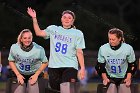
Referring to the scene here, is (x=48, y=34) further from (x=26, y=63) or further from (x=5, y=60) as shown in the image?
(x=5, y=60)

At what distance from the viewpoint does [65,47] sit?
7527 mm

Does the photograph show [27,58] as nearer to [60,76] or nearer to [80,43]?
[60,76]

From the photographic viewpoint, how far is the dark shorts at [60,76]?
7402mm

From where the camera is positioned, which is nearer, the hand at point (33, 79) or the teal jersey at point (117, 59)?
the hand at point (33, 79)

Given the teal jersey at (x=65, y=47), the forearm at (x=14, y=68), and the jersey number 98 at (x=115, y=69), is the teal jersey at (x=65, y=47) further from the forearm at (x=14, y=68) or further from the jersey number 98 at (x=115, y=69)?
the jersey number 98 at (x=115, y=69)

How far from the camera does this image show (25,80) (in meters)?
7.71

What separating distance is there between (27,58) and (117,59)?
143cm

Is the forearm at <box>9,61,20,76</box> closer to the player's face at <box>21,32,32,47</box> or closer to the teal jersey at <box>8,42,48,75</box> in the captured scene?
the teal jersey at <box>8,42,48,75</box>

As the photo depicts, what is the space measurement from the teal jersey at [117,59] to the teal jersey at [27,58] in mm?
972

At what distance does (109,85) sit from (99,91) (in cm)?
22

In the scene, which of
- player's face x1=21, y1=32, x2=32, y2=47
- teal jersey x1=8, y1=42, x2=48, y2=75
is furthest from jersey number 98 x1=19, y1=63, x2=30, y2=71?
player's face x1=21, y1=32, x2=32, y2=47

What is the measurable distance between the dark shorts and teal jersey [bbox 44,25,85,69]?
0.08 m

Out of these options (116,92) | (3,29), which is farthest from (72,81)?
(3,29)

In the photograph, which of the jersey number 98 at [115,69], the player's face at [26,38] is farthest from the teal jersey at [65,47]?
the jersey number 98 at [115,69]
